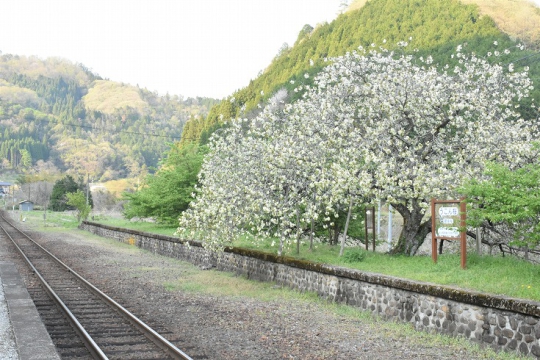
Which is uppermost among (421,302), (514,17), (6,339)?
(514,17)

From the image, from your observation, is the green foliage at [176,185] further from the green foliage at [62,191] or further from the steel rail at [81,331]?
the green foliage at [62,191]

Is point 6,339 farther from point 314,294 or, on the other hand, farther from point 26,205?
point 26,205

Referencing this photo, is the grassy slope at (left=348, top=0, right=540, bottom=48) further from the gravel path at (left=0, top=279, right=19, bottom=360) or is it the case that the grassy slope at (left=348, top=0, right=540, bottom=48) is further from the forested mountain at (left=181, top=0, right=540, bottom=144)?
the gravel path at (left=0, top=279, right=19, bottom=360)

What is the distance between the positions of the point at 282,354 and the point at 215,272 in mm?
11622

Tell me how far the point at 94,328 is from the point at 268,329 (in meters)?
3.35

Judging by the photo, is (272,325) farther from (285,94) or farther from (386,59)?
(285,94)

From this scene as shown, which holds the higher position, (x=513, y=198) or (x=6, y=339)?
(x=513, y=198)

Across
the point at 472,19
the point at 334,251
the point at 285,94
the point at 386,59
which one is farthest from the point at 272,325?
the point at 472,19

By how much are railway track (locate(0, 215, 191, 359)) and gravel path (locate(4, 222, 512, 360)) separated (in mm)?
474

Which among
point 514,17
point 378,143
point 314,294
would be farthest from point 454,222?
point 514,17

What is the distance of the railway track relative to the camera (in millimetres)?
9086

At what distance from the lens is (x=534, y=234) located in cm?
1015

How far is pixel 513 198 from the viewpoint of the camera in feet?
33.6

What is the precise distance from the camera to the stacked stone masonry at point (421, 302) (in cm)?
888
